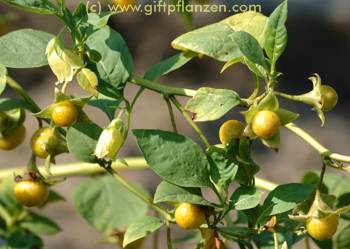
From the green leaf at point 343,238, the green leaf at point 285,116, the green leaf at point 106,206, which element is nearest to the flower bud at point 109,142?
the green leaf at point 285,116

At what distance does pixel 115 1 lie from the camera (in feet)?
2.33

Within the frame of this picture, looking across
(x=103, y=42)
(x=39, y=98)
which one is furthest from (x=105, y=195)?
(x=39, y=98)

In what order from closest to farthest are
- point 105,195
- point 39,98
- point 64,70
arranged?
point 64,70
point 105,195
point 39,98

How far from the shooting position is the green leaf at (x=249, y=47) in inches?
24.6

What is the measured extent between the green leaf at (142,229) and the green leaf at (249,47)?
158 millimetres

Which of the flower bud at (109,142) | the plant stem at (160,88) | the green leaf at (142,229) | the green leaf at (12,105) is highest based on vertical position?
the plant stem at (160,88)

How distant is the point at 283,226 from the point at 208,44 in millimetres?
165

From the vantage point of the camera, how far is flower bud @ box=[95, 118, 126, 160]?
65 cm

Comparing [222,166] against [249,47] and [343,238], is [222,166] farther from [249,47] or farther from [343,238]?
[343,238]

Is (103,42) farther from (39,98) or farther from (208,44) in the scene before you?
(39,98)

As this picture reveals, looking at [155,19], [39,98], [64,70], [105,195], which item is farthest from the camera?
[155,19]

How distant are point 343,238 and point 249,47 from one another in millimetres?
290

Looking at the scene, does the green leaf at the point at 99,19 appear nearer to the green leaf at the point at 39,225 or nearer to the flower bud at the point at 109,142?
the flower bud at the point at 109,142

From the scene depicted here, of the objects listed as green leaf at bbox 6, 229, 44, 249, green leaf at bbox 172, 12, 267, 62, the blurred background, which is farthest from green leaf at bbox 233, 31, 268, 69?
the blurred background
